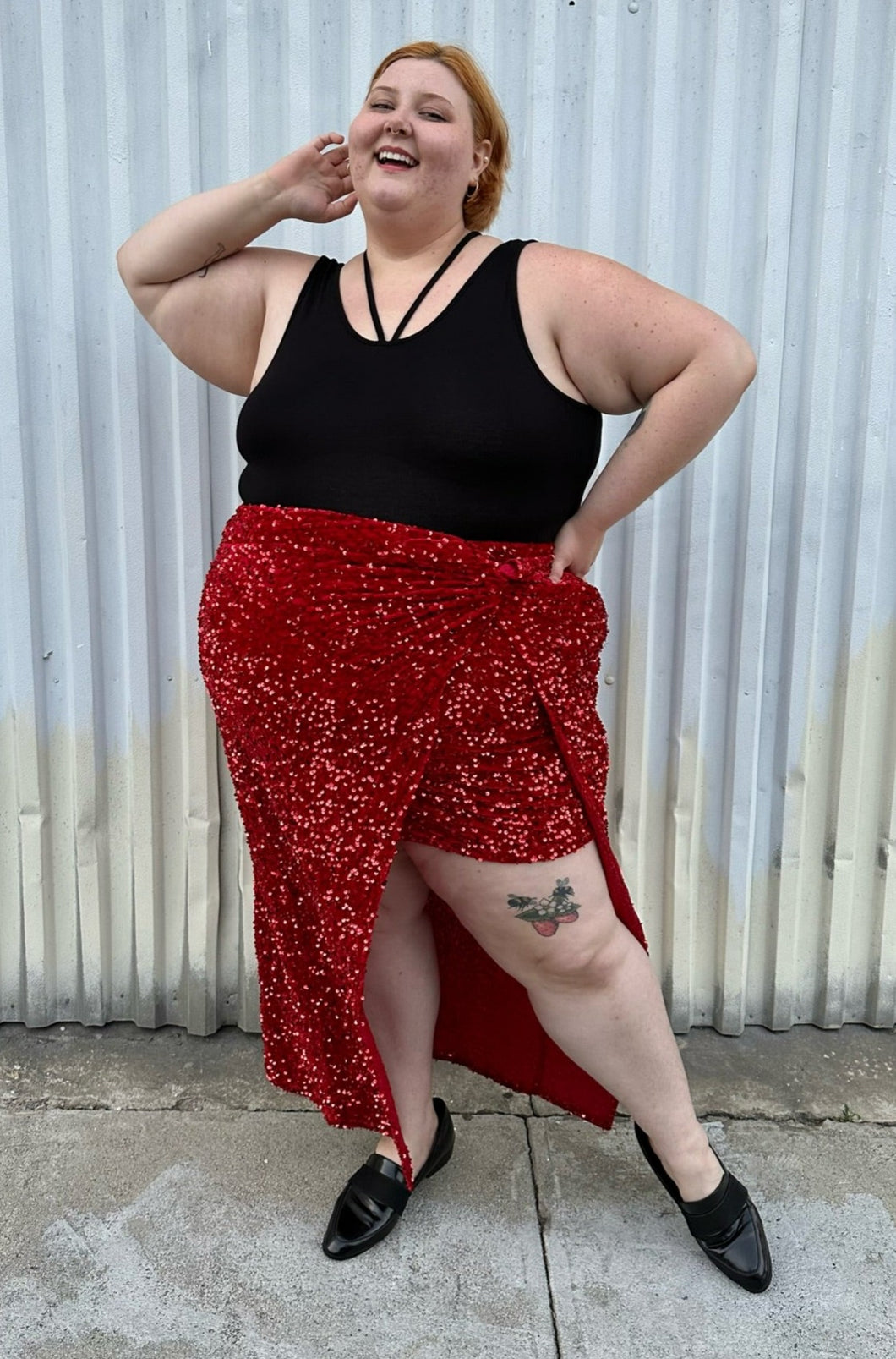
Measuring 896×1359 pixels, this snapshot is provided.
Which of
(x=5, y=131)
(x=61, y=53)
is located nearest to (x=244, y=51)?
(x=61, y=53)

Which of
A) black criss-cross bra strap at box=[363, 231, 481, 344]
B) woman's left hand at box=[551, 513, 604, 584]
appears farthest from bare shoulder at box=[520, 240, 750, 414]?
woman's left hand at box=[551, 513, 604, 584]

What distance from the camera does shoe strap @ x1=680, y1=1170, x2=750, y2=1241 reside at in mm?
2027

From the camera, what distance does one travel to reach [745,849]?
278 centimetres

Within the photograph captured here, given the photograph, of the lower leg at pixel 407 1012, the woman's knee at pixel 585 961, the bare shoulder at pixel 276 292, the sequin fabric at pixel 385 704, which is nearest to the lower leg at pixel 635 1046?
the woman's knee at pixel 585 961

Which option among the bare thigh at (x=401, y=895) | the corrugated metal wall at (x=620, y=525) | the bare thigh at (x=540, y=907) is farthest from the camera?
the corrugated metal wall at (x=620, y=525)

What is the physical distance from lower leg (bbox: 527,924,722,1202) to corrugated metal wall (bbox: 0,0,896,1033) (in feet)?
2.52

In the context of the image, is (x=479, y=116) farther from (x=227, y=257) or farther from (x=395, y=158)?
(x=227, y=257)

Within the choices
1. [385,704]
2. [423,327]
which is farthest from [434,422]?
[385,704]

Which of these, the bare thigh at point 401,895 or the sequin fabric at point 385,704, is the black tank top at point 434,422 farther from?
the bare thigh at point 401,895

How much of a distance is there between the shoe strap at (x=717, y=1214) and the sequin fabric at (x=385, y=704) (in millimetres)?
488

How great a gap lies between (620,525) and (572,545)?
738 millimetres

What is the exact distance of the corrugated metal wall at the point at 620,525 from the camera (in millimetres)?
2496

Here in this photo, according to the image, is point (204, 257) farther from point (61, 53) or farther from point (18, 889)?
point (18, 889)

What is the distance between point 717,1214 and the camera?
2.03m
